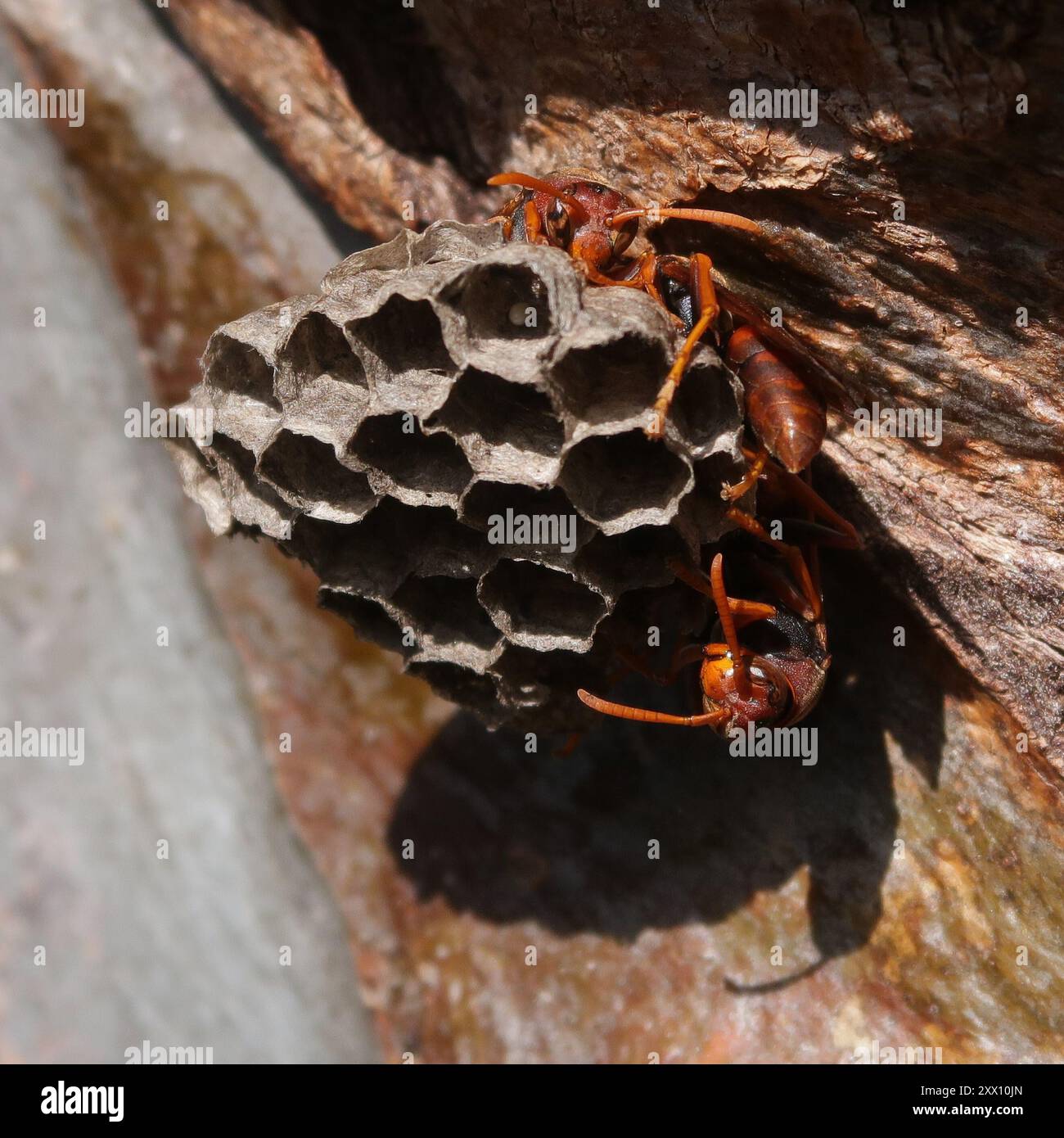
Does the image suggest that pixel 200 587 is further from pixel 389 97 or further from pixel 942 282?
pixel 942 282

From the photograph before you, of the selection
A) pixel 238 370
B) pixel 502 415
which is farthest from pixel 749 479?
pixel 238 370

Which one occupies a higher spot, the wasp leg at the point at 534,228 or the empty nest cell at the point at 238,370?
the wasp leg at the point at 534,228

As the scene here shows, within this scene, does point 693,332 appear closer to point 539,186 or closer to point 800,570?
point 539,186

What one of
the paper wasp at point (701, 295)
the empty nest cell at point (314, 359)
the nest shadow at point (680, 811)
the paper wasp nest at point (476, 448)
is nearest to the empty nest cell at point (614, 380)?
the paper wasp nest at point (476, 448)

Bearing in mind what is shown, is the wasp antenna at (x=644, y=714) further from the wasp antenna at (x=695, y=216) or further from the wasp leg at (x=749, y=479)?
the wasp antenna at (x=695, y=216)

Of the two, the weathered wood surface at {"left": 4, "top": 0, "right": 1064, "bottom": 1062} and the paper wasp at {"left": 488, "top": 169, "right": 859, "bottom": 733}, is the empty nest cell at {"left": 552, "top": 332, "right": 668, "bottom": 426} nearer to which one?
→ the paper wasp at {"left": 488, "top": 169, "right": 859, "bottom": 733}

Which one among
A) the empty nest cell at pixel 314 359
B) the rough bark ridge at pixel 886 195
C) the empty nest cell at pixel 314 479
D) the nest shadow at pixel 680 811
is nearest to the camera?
the rough bark ridge at pixel 886 195
